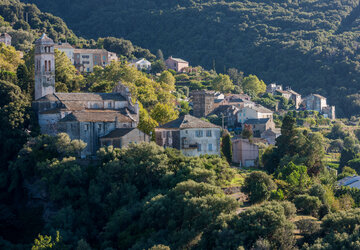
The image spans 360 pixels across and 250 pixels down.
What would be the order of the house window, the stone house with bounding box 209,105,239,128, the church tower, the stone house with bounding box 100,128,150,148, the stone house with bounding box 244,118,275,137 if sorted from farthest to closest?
the stone house with bounding box 209,105,239,128 < the stone house with bounding box 244,118,275,137 < the church tower < the house window < the stone house with bounding box 100,128,150,148

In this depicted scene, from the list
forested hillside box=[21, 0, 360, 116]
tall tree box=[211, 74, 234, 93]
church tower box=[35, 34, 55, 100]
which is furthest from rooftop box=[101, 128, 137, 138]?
forested hillside box=[21, 0, 360, 116]

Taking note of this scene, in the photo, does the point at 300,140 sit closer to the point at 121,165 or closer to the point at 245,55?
the point at 121,165

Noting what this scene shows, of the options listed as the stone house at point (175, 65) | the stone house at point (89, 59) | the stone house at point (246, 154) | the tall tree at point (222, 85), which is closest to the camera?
the stone house at point (246, 154)

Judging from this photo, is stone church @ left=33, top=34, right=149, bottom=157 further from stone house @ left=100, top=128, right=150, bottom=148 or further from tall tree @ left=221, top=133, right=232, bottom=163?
tall tree @ left=221, top=133, right=232, bottom=163

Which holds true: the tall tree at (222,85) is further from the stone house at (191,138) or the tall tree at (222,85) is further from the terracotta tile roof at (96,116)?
the terracotta tile roof at (96,116)

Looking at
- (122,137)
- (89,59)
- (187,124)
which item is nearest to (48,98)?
(122,137)

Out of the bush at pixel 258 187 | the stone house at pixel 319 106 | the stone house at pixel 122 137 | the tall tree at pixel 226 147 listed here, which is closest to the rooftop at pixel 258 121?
the tall tree at pixel 226 147

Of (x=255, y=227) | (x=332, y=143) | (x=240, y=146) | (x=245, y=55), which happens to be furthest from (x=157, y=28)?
(x=255, y=227)

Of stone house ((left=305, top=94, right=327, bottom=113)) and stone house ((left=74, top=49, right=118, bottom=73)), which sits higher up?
stone house ((left=74, top=49, right=118, bottom=73))
